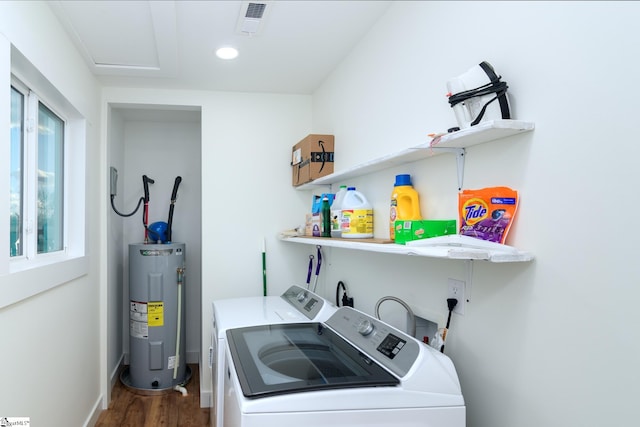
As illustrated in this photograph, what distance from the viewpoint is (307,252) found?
3.41 metres

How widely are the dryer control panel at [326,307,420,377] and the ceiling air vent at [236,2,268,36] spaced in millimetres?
1480

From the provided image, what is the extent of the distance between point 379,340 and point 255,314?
0.92 meters

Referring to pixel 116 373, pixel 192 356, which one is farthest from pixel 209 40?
pixel 192 356

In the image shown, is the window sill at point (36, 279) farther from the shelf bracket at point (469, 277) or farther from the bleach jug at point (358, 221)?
the shelf bracket at point (469, 277)

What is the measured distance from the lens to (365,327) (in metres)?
1.75

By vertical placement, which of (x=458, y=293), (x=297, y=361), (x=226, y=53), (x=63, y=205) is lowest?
(x=297, y=361)

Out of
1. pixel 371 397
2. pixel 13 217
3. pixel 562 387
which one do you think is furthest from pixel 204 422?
pixel 562 387

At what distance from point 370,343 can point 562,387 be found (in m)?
0.68

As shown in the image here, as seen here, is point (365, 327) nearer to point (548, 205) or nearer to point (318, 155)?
point (548, 205)

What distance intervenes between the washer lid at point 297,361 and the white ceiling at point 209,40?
1.52m

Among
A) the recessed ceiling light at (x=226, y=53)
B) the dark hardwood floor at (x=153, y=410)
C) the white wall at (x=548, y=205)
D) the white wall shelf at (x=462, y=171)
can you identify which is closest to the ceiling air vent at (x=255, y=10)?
the recessed ceiling light at (x=226, y=53)

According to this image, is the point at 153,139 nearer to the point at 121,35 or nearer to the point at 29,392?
the point at 121,35

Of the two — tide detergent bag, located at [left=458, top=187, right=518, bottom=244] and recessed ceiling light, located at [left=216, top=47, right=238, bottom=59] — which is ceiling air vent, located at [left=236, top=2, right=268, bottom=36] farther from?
tide detergent bag, located at [left=458, top=187, right=518, bottom=244]

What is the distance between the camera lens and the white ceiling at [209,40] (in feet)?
6.93
